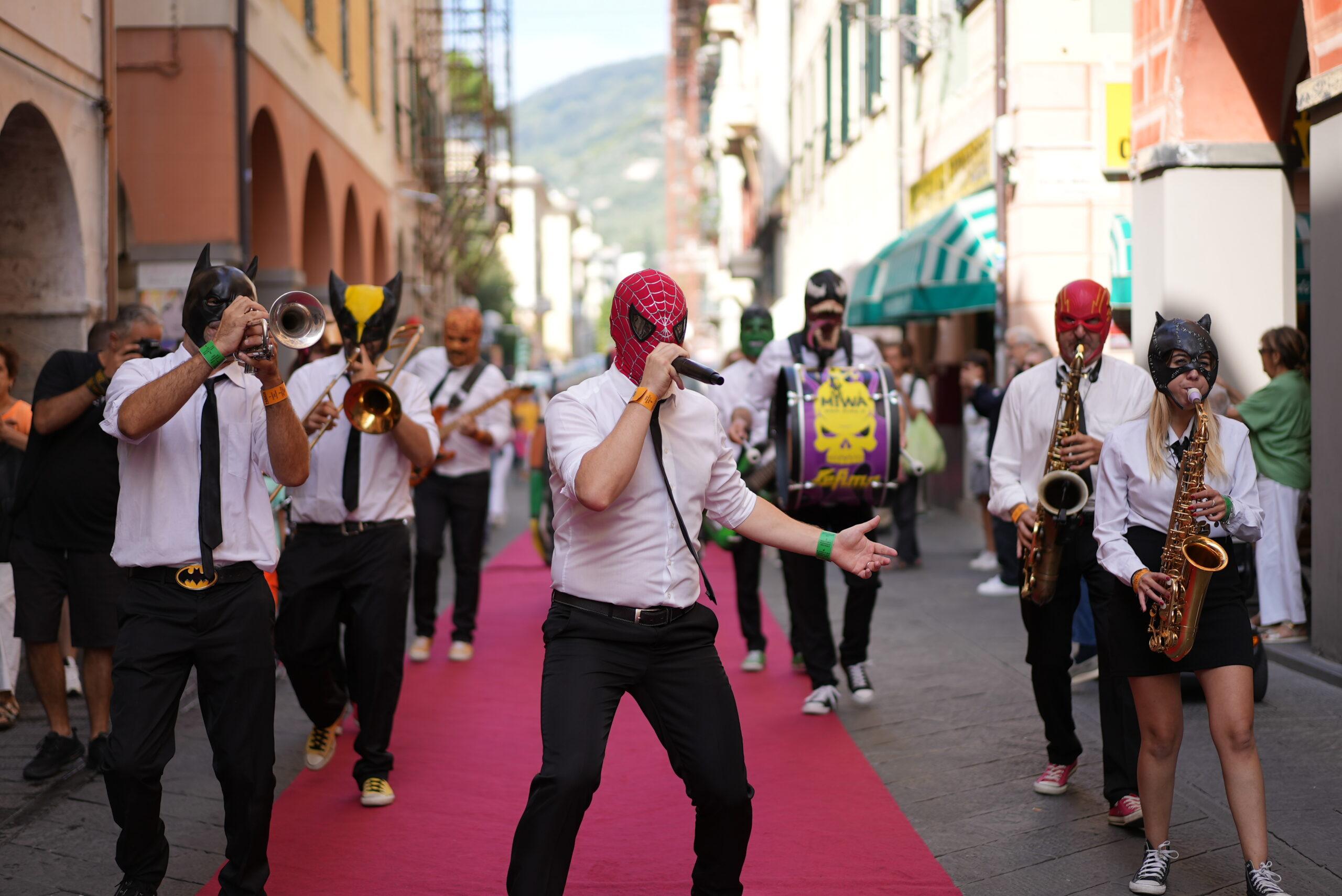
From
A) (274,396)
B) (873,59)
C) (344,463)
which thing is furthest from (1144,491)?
(873,59)

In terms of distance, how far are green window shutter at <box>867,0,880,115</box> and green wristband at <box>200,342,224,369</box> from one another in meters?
18.2

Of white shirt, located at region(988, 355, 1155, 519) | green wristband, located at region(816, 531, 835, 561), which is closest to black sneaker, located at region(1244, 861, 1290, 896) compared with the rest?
white shirt, located at region(988, 355, 1155, 519)

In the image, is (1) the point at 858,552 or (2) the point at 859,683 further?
(2) the point at 859,683

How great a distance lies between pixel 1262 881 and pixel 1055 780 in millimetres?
1531

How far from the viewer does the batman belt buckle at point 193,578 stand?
178 inches

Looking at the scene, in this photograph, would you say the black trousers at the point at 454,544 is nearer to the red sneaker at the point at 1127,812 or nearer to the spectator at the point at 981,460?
the spectator at the point at 981,460

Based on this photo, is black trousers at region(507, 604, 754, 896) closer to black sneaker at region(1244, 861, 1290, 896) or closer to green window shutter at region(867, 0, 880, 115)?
black sneaker at region(1244, 861, 1290, 896)

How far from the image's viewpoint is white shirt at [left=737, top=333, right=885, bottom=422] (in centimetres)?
765

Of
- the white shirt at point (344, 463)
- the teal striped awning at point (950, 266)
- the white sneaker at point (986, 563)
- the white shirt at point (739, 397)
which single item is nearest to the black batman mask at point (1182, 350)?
the white shirt at point (344, 463)

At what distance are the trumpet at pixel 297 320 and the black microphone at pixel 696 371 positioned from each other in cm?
185

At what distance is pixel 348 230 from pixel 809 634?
19.5m

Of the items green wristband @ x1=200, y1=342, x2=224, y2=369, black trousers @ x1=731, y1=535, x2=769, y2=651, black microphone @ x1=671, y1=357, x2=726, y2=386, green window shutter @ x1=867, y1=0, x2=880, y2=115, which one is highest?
green window shutter @ x1=867, y1=0, x2=880, y2=115

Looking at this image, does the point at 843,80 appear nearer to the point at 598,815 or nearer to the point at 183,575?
the point at 598,815

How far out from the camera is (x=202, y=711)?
179 inches
